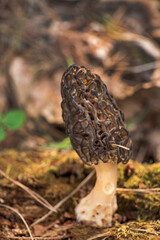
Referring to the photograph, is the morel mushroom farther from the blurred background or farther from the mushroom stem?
the blurred background

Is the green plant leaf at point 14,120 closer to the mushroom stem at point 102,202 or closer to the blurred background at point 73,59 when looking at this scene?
the blurred background at point 73,59

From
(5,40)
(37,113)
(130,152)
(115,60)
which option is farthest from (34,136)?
(130,152)

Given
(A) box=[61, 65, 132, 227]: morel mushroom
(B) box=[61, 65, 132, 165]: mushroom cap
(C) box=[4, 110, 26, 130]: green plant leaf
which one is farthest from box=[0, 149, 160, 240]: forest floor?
(C) box=[4, 110, 26, 130]: green plant leaf

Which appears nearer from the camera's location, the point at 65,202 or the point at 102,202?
the point at 102,202

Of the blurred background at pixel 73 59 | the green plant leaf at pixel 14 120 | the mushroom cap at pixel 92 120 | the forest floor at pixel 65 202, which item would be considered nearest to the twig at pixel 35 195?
the forest floor at pixel 65 202

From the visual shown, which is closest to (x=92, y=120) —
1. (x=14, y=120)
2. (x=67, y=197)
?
(x=67, y=197)

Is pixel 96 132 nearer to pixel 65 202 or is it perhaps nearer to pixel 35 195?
pixel 65 202
